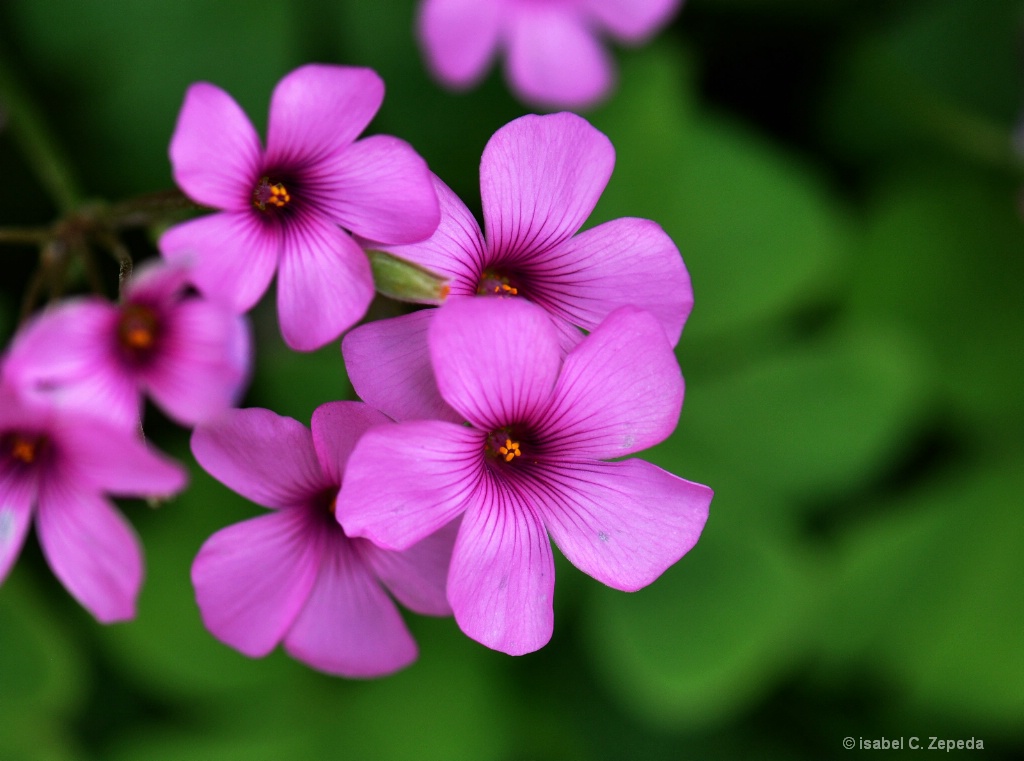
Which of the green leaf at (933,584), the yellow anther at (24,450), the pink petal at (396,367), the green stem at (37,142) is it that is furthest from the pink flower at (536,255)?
the green leaf at (933,584)

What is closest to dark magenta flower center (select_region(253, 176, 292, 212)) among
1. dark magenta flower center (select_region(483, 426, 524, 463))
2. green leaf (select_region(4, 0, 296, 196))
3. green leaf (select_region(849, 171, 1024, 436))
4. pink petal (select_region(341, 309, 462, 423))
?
pink petal (select_region(341, 309, 462, 423))

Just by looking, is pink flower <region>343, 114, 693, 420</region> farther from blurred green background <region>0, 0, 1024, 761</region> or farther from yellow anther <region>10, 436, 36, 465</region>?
blurred green background <region>0, 0, 1024, 761</region>

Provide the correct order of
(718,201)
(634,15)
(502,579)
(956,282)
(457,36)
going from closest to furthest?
(502,579) → (457,36) → (634,15) → (718,201) → (956,282)

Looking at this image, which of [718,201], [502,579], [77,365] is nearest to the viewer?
[77,365]

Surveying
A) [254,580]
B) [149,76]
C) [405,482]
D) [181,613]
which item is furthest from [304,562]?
[149,76]

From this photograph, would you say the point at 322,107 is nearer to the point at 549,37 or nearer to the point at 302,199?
the point at 302,199

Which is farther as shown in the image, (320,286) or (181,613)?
(181,613)

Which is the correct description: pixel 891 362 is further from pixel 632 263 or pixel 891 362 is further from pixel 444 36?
pixel 632 263

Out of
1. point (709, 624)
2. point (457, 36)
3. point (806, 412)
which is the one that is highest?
point (806, 412)
